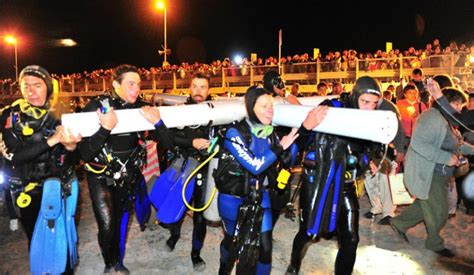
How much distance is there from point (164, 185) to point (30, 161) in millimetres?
1737

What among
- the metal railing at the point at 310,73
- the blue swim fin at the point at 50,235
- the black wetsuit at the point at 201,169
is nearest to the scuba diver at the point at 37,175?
the blue swim fin at the point at 50,235

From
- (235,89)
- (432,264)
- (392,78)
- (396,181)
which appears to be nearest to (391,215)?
(396,181)

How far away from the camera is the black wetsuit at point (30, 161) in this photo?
367 cm

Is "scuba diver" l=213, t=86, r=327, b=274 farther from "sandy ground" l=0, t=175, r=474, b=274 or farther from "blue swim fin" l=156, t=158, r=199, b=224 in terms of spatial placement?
"sandy ground" l=0, t=175, r=474, b=274

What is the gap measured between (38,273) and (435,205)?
4.60 metres

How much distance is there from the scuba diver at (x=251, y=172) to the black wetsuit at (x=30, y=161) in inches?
58.0

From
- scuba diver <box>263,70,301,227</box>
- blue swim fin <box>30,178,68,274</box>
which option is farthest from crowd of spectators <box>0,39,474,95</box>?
blue swim fin <box>30,178,68,274</box>

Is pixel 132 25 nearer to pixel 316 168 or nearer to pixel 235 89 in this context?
pixel 235 89

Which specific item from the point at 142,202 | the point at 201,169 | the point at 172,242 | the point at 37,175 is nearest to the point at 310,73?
the point at 172,242

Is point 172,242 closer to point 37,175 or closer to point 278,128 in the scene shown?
point 278,128

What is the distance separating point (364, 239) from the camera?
5.99 m

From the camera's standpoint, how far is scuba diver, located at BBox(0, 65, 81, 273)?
144 inches

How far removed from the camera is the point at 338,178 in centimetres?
387

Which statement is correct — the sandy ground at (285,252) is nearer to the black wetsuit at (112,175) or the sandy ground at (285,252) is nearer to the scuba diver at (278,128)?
the black wetsuit at (112,175)
